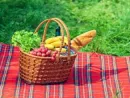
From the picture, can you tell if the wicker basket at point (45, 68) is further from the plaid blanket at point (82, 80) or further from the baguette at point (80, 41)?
the baguette at point (80, 41)

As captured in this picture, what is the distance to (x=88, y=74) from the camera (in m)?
5.08

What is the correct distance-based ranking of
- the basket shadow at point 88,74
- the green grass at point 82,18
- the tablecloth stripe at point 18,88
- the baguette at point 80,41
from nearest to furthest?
the tablecloth stripe at point 18,88
the basket shadow at point 88,74
the baguette at point 80,41
the green grass at point 82,18

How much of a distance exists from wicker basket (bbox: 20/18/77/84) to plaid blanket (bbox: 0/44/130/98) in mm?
67

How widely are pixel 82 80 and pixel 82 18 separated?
2.61m

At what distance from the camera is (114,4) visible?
7.86 metres

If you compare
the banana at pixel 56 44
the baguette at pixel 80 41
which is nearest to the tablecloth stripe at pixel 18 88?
the banana at pixel 56 44

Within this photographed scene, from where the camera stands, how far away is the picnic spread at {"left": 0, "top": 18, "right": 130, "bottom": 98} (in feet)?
15.0

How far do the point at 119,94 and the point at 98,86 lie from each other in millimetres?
273

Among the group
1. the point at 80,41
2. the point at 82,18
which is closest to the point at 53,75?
the point at 80,41

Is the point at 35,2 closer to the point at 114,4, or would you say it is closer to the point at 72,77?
the point at 114,4

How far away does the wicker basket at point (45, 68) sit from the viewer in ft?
15.0

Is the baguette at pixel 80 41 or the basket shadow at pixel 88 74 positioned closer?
the basket shadow at pixel 88 74

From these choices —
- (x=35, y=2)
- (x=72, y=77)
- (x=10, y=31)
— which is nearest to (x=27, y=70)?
(x=72, y=77)

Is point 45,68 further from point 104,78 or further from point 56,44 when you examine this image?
point 104,78
